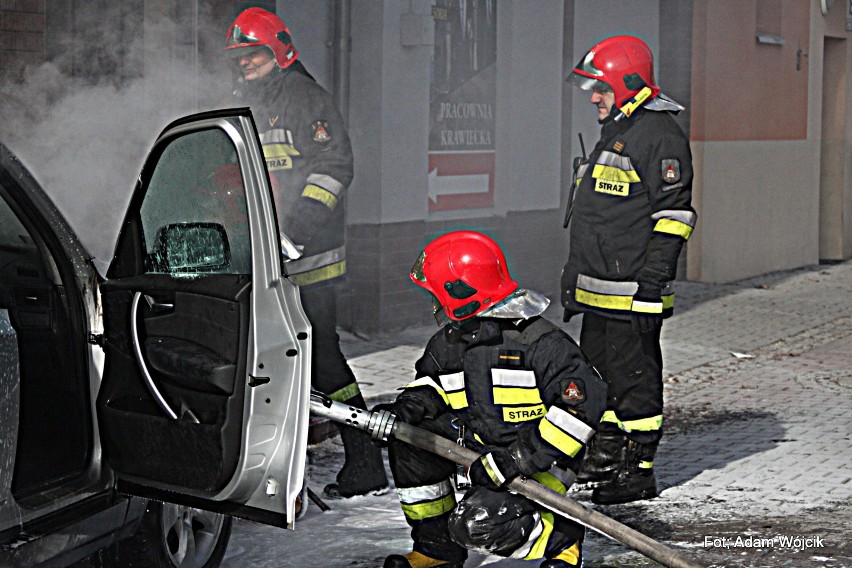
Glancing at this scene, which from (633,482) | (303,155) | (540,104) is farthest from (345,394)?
(540,104)

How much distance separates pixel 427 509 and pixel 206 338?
1.16m

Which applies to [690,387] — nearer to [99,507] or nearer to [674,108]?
[674,108]

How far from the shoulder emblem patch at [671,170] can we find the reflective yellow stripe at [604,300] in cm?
53

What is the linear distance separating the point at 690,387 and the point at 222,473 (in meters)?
5.18

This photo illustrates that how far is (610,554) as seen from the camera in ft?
16.9

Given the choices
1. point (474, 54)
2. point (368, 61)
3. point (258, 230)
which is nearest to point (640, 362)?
A: point (258, 230)

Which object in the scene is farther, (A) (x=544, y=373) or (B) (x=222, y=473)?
A: (A) (x=544, y=373)

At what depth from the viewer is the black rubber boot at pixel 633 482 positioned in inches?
230

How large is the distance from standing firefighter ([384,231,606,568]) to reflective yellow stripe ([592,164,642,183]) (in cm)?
145

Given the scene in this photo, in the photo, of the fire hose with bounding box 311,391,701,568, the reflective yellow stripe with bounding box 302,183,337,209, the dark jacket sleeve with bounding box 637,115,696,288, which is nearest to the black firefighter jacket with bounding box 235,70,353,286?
the reflective yellow stripe with bounding box 302,183,337,209

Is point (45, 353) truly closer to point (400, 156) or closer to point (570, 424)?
point (570, 424)

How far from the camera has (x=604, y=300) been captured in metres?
6.06

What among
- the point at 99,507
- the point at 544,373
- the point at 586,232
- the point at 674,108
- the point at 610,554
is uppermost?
the point at 674,108

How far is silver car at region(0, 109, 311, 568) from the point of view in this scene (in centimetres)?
385
